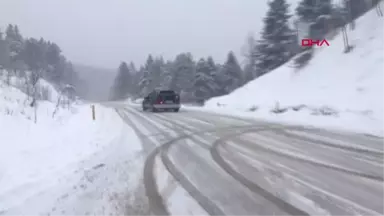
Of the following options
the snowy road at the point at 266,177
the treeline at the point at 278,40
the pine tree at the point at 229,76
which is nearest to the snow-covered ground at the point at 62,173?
the snowy road at the point at 266,177

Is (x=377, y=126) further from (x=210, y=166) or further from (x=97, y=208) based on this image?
(x=97, y=208)

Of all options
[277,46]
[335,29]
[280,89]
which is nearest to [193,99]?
[277,46]

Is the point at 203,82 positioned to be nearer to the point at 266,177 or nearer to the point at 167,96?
the point at 167,96

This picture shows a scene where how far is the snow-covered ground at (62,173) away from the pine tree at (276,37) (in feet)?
103

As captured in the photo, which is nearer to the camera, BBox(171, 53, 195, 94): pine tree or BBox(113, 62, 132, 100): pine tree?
BBox(171, 53, 195, 94): pine tree

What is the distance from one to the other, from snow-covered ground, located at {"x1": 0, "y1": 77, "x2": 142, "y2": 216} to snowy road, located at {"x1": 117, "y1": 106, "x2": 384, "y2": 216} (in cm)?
52

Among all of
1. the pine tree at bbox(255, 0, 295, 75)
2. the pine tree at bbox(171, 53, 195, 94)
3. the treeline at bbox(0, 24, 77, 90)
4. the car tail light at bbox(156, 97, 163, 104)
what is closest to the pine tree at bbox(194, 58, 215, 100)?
the pine tree at bbox(171, 53, 195, 94)

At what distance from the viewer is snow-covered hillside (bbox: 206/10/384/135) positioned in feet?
51.0

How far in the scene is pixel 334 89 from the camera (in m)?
22.3

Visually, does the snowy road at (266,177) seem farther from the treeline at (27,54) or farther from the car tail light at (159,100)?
the treeline at (27,54)

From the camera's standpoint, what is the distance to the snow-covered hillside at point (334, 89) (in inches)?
612

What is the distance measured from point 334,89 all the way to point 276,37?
57.2 ft

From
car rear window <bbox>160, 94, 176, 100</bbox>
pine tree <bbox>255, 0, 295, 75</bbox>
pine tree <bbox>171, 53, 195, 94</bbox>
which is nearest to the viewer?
car rear window <bbox>160, 94, 176, 100</bbox>

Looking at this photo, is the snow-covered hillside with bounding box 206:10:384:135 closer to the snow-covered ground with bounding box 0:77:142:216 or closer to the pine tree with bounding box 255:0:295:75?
the pine tree with bounding box 255:0:295:75
